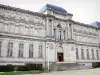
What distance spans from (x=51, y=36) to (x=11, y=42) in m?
11.2

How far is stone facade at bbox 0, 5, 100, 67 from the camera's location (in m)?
29.2

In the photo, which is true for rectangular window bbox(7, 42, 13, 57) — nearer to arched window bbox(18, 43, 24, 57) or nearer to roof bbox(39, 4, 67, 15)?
arched window bbox(18, 43, 24, 57)

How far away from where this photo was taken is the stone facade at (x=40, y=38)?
29203mm

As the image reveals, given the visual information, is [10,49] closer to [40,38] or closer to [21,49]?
[21,49]

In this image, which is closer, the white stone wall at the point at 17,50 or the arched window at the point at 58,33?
the white stone wall at the point at 17,50

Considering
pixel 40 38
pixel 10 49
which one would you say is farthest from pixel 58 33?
pixel 10 49

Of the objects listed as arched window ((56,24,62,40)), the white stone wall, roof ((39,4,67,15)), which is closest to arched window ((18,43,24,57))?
the white stone wall

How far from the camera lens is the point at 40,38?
33844mm

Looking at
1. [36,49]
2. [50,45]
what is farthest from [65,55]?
[36,49]

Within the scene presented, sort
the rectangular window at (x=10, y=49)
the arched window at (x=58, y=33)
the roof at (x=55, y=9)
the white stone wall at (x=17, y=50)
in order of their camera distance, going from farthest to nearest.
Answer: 1. the roof at (x=55, y=9)
2. the arched window at (x=58, y=33)
3. the rectangular window at (x=10, y=49)
4. the white stone wall at (x=17, y=50)

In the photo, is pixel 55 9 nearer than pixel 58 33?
No

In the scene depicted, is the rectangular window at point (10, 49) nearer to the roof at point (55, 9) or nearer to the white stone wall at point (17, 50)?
the white stone wall at point (17, 50)

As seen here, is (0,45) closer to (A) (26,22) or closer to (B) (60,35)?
(A) (26,22)

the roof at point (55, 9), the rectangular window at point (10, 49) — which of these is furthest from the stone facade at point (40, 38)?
the roof at point (55, 9)
